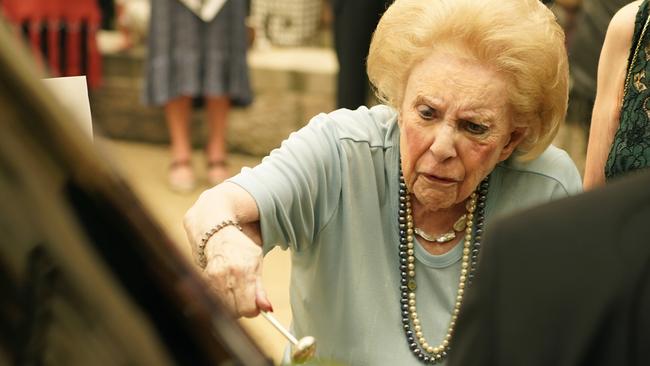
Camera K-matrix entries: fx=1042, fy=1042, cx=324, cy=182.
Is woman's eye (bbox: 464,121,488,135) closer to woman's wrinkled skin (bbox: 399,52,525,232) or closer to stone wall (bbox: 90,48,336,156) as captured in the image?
woman's wrinkled skin (bbox: 399,52,525,232)

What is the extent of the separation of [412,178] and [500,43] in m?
0.28

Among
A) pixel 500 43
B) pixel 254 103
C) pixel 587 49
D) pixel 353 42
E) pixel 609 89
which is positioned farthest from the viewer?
pixel 254 103

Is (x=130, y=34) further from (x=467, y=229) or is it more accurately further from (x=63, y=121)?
(x=63, y=121)

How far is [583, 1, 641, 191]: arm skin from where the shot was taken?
1990 mm

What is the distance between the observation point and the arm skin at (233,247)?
4.88 feet

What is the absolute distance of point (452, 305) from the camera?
72.4 inches

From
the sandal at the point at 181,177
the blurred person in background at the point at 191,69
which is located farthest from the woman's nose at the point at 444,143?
the sandal at the point at 181,177

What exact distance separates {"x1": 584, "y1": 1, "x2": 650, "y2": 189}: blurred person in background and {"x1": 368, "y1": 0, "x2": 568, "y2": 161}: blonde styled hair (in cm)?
20

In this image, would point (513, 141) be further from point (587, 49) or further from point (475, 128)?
point (587, 49)

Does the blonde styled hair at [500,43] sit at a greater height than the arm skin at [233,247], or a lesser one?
greater

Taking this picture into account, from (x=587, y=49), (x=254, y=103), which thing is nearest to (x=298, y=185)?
(x=587, y=49)

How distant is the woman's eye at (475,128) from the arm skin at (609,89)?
37 centimetres

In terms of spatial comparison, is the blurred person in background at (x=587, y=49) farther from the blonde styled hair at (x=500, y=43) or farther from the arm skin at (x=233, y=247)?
the arm skin at (x=233, y=247)

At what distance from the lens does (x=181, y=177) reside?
5.05m
